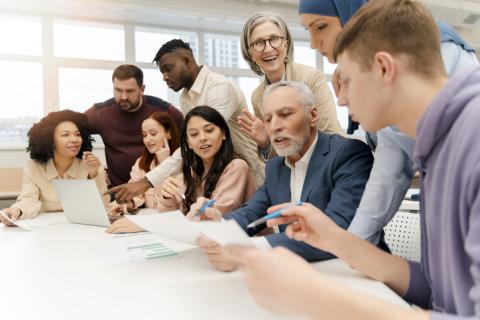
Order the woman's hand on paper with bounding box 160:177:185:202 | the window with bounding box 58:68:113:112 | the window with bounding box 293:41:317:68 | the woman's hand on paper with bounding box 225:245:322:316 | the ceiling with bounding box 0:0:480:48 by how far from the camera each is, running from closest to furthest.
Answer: the woman's hand on paper with bounding box 225:245:322:316, the woman's hand on paper with bounding box 160:177:185:202, the ceiling with bounding box 0:0:480:48, the window with bounding box 58:68:113:112, the window with bounding box 293:41:317:68

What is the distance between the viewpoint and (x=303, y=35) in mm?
6367

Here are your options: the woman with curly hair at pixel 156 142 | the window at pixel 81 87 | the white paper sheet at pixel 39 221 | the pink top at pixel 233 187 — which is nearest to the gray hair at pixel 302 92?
the pink top at pixel 233 187

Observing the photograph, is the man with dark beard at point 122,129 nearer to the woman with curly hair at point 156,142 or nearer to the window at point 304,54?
the woman with curly hair at point 156,142

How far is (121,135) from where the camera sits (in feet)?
10.3

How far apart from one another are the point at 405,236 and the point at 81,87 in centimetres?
477

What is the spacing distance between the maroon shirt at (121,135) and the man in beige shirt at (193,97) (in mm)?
678

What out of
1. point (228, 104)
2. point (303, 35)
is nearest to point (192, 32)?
point (303, 35)

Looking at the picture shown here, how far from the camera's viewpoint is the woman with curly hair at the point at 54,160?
7.57 feet

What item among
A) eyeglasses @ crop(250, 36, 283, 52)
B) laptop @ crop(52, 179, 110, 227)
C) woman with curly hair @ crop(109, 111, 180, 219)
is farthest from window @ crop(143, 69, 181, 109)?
laptop @ crop(52, 179, 110, 227)

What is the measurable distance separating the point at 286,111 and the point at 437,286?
882 mm

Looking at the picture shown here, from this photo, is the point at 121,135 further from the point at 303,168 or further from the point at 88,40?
the point at 88,40

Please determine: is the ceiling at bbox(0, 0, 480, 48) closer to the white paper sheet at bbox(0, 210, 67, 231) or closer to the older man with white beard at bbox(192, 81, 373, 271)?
the white paper sheet at bbox(0, 210, 67, 231)

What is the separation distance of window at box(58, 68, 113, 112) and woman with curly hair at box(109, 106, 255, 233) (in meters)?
3.53

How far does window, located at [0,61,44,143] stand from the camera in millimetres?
4812
